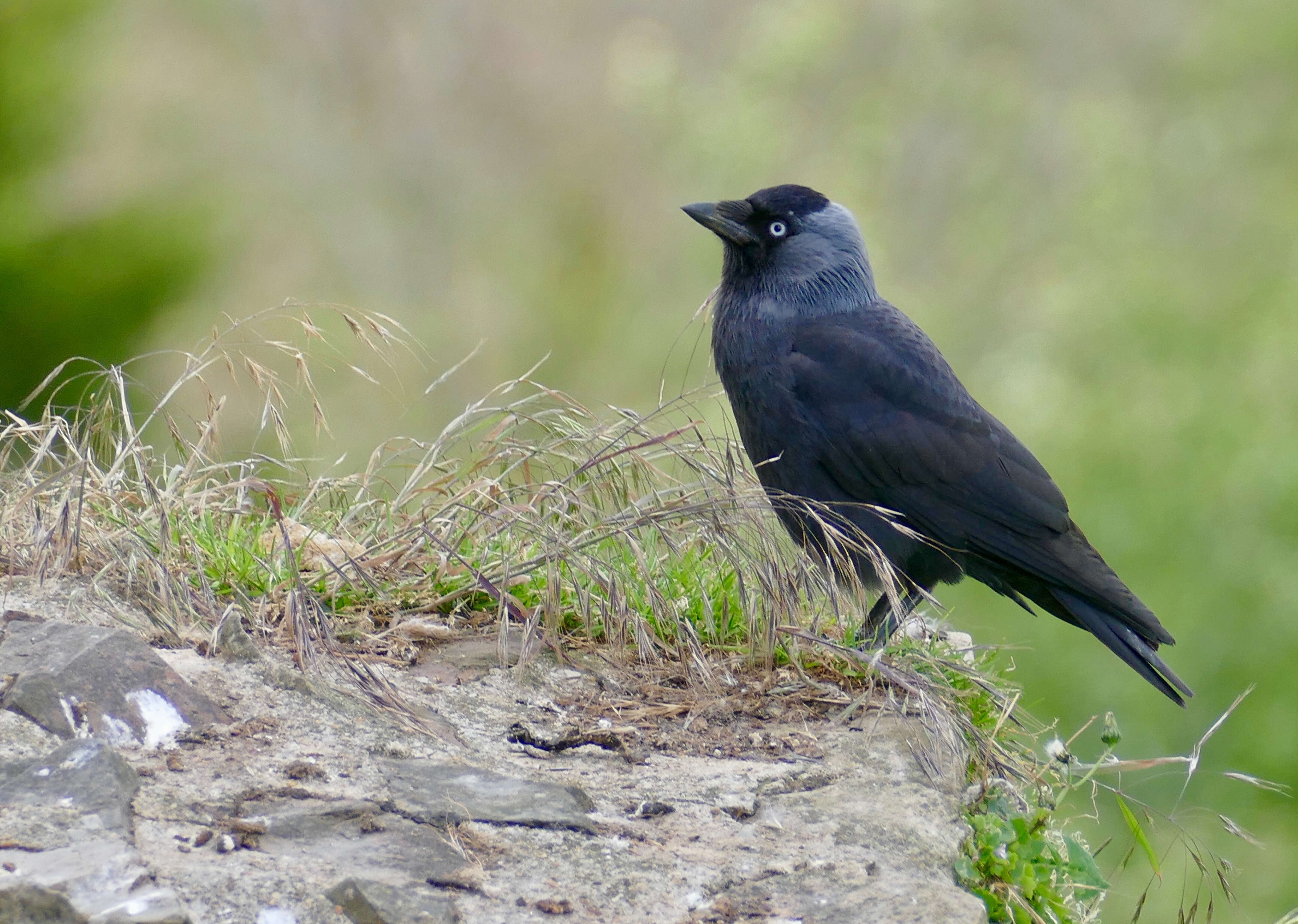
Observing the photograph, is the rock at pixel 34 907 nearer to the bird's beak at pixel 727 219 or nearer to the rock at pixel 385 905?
the rock at pixel 385 905

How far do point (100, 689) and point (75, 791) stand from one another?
1.00ft

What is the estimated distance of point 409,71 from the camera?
40.1 ft

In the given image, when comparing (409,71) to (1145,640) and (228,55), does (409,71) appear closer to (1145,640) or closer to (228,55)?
(228,55)

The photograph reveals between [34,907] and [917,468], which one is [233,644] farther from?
[917,468]

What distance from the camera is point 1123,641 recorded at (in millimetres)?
3236

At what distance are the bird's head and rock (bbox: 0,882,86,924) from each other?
9.01 feet

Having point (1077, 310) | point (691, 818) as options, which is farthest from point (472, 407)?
point (1077, 310)

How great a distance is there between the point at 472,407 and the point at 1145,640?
6.21ft

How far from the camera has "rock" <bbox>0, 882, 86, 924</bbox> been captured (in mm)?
1365

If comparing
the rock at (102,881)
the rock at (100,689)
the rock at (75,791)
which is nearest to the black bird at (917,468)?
the rock at (100,689)

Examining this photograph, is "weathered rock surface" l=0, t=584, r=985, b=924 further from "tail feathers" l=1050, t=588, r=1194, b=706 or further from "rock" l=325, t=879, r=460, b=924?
"tail feathers" l=1050, t=588, r=1194, b=706

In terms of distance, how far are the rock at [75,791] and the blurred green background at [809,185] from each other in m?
4.82

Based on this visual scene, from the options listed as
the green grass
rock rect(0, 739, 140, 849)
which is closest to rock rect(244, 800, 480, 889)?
rock rect(0, 739, 140, 849)

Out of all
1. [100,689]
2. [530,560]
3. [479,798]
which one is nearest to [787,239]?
[530,560]
